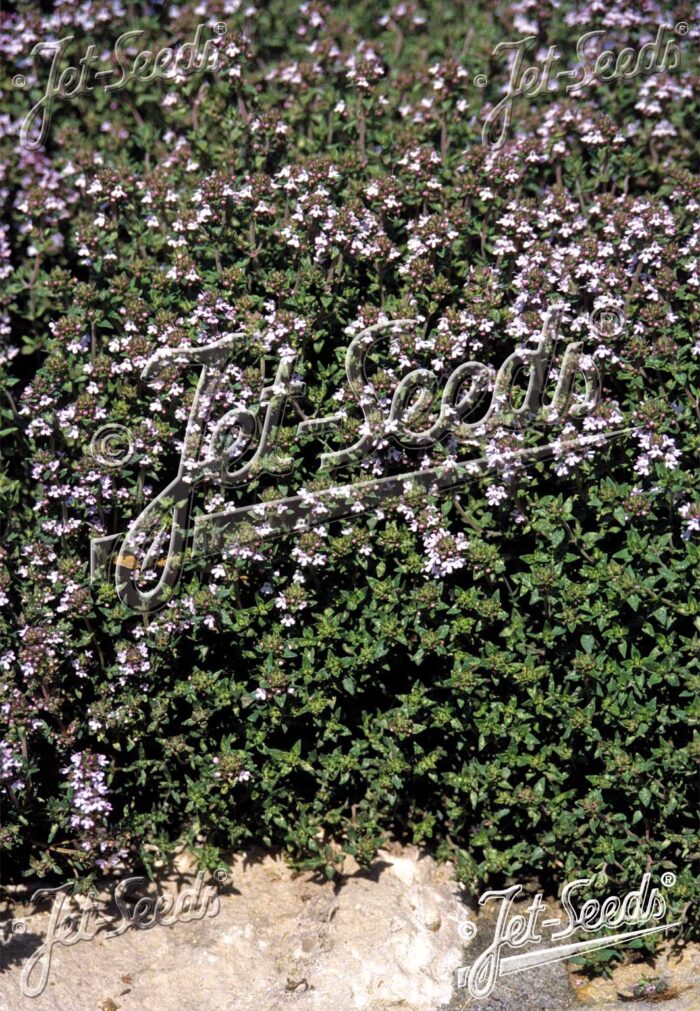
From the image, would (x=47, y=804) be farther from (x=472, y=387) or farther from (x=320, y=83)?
(x=320, y=83)

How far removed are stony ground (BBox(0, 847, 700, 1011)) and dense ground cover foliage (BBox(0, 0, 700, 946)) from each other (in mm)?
208

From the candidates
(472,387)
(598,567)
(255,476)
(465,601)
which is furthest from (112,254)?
(598,567)

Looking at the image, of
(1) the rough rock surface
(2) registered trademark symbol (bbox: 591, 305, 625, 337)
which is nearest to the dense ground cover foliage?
(2) registered trademark symbol (bbox: 591, 305, 625, 337)

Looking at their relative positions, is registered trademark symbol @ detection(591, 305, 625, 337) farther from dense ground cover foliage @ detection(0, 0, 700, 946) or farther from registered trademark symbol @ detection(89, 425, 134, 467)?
registered trademark symbol @ detection(89, 425, 134, 467)

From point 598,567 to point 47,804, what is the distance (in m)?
2.43

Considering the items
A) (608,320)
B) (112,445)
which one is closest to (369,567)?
(112,445)

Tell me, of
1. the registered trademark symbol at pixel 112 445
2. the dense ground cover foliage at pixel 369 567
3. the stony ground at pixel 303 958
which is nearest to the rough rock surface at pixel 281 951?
the stony ground at pixel 303 958

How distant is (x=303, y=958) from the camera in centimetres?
438

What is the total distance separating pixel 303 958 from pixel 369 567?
163 cm

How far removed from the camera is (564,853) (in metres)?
4.48

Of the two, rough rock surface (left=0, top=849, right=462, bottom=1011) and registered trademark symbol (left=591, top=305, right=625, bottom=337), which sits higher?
registered trademark symbol (left=591, top=305, right=625, bottom=337)

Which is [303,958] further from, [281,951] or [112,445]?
[112,445]

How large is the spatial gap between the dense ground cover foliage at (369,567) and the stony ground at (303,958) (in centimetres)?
21

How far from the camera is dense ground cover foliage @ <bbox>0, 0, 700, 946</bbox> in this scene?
172 inches
